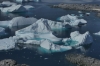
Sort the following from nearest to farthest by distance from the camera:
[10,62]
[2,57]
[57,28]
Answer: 1. [10,62]
2. [2,57]
3. [57,28]

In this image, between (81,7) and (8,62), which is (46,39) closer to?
(8,62)

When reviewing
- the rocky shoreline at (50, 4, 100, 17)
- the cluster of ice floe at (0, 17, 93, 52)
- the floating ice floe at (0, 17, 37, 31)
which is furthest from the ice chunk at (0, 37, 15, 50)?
Result: the rocky shoreline at (50, 4, 100, 17)

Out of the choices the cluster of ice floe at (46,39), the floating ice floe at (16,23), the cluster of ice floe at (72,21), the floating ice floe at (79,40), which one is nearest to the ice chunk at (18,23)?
the floating ice floe at (16,23)

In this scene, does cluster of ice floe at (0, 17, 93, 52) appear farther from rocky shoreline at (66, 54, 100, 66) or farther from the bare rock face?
the bare rock face

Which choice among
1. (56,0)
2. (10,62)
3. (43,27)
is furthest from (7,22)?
(56,0)

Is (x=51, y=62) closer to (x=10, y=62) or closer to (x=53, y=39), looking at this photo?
(x=10, y=62)

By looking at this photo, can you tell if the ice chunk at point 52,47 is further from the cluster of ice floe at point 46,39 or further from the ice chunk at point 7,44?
the ice chunk at point 7,44
